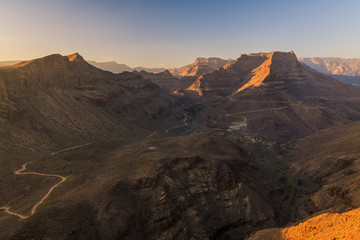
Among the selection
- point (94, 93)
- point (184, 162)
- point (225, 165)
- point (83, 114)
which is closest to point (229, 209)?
point (225, 165)

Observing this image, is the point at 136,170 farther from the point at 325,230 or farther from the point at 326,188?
the point at 326,188

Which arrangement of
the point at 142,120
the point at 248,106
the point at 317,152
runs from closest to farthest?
the point at 317,152 → the point at 142,120 → the point at 248,106

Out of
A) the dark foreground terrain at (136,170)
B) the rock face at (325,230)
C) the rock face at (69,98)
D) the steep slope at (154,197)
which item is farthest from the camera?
the rock face at (69,98)

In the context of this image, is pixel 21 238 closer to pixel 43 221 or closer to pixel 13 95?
pixel 43 221

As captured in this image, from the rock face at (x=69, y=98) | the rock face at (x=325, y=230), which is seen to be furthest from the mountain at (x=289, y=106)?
the rock face at (x=325, y=230)

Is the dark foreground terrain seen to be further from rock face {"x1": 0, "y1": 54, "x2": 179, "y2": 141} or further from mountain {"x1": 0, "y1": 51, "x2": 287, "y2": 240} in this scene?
rock face {"x1": 0, "y1": 54, "x2": 179, "y2": 141}

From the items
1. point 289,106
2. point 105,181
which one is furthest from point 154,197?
point 289,106

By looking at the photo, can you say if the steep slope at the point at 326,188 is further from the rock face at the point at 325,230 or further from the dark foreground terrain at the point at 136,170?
the dark foreground terrain at the point at 136,170

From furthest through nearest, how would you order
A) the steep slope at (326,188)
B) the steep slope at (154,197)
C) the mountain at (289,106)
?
the mountain at (289,106)
the steep slope at (154,197)
the steep slope at (326,188)
